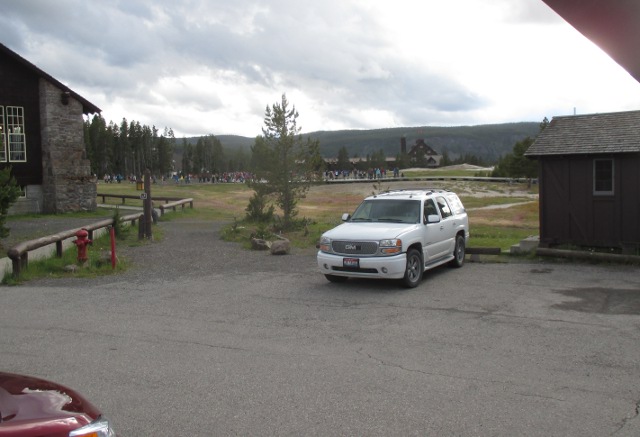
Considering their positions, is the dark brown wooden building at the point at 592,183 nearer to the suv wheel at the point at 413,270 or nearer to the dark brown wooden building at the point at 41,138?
the suv wheel at the point at 413,270

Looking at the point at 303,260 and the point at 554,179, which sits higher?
the point at 554,179

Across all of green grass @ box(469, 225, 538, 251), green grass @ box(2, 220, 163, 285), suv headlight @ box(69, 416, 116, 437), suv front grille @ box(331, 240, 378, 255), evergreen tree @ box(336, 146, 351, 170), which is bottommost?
green grass @ box(469, 225, 538, 251)

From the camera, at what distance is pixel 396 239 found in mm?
11336

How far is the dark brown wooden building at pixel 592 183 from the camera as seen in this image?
49.5 ft

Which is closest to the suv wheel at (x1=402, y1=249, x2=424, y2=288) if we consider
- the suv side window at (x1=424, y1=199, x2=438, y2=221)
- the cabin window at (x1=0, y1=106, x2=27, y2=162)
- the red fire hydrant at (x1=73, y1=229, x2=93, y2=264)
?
the suv side window at (x1=424, y1=199, x2=438, y2=221)

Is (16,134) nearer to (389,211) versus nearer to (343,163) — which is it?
(389,211)

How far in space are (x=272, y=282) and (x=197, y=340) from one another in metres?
4.79

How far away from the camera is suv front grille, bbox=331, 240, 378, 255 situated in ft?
37.4

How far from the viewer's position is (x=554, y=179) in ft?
53.4

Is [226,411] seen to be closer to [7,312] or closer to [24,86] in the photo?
[7,312]

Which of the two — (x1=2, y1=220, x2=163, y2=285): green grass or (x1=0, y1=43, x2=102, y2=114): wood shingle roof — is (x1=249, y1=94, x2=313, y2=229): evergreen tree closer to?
(x1=2, y1=220, x2=163, y2=285): green grass

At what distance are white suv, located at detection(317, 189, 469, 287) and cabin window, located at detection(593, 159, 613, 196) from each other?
404 cm

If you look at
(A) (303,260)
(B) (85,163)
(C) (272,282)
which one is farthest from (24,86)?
(C) (272,282)

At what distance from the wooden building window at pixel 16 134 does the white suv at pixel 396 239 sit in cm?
2328
